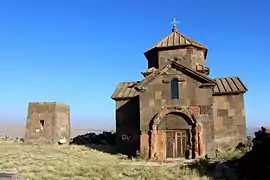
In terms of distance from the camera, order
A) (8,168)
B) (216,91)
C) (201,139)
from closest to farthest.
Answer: (8,168)
(201,139)
(216,91)

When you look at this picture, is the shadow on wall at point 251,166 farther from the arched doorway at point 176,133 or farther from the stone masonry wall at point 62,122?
the stone masonry wall at point 62,122

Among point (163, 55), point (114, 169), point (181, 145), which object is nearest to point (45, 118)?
point (163, 55)

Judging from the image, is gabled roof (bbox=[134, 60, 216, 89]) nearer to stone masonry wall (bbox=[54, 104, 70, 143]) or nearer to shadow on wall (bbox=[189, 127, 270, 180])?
shadow on wall (bbox=[189, 127, 270, 180])

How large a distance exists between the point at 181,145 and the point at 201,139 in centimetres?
97

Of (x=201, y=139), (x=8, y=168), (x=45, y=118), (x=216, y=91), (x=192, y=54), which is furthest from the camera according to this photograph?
(x=45, y=118)

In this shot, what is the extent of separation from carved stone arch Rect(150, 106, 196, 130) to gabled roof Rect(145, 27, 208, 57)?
4.34m

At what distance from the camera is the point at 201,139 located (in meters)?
16.2

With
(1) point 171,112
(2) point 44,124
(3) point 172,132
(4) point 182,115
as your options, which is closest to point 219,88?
(4) point 182,115

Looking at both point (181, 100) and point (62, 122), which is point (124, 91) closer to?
point (181, 100)

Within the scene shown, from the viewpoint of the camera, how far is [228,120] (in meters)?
17.9

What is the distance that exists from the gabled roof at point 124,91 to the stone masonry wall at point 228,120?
4.59 meters

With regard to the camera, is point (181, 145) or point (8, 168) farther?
point (181, 145)

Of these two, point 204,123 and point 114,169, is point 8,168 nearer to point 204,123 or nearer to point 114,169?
point 114,169

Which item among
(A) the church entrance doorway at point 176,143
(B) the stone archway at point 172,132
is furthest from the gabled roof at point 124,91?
(A) the church entrance doorway at point 176,143
